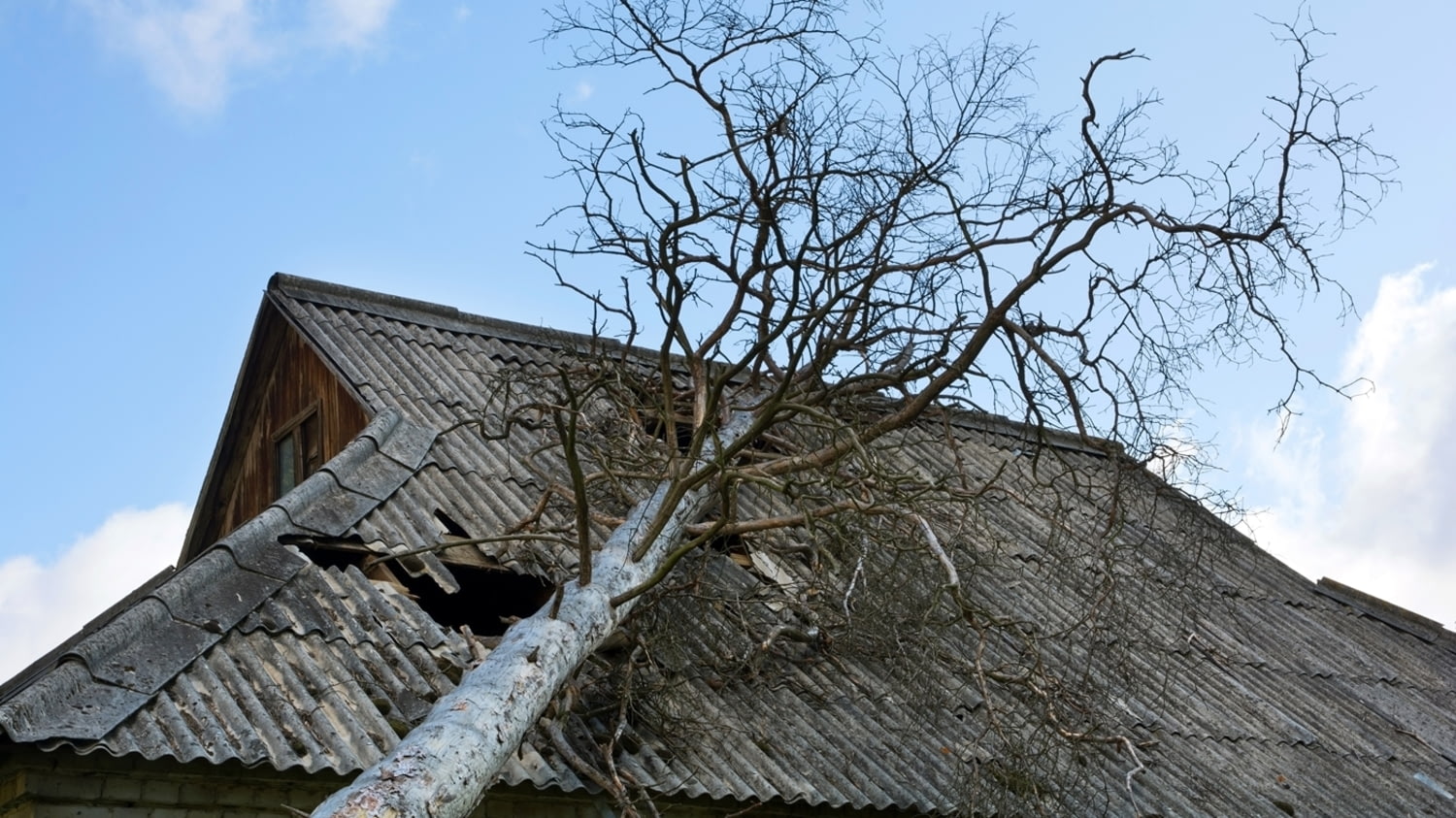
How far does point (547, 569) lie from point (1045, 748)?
2862 mm

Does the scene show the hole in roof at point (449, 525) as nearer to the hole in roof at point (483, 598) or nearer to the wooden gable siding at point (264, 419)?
the hole in roof at point (483, 598)

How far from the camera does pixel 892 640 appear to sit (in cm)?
803

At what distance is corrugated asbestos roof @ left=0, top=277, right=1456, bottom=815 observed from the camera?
5664 millimetres

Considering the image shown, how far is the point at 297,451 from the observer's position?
10.5 metres

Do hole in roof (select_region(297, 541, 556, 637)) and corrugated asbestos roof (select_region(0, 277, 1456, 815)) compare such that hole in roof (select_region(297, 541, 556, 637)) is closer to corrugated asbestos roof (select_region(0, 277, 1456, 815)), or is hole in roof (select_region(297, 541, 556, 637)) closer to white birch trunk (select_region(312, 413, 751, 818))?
corrugated asbestos roof (select_region(0, 277, 1456, 815))

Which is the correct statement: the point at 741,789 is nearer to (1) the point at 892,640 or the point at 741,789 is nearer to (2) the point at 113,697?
(1) the point at 892,640

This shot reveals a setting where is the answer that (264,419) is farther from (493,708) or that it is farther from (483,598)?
(493,708)

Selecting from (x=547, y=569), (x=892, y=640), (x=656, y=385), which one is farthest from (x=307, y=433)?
(x=892, y=640)

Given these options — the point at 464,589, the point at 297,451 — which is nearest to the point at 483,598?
the point at 464,589

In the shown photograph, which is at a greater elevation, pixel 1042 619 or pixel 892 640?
pixel 1042 619

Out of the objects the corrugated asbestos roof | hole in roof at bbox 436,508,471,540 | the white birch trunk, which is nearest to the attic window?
the corrugated asbestos roof

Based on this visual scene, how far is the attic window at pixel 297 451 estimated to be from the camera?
10.2 metres

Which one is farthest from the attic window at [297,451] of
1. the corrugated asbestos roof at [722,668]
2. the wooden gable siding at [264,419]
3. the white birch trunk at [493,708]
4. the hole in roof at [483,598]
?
the white birch trunk at [493,708]

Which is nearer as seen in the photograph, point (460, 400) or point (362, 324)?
point (460, 400)
